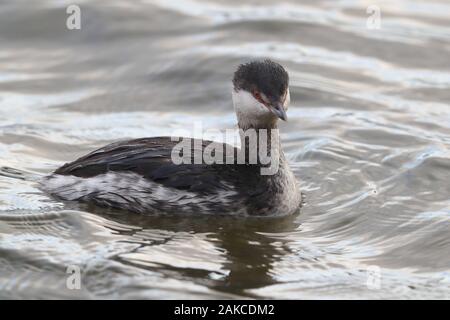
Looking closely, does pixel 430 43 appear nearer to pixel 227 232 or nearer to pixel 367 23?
pixel 367 23

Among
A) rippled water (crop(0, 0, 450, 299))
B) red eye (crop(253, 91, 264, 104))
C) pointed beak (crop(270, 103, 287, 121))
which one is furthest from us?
red eye (crop(253, 91, 264, 104))

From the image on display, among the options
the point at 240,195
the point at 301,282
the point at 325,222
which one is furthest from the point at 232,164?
the point at 301,282

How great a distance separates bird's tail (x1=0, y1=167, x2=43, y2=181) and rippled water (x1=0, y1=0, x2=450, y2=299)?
116 mm

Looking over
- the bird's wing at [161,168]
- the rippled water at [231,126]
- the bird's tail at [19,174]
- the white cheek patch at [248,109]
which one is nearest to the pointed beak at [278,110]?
the white cheek patch at [248,109]

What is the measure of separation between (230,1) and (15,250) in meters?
8.56

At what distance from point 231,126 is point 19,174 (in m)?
2.82

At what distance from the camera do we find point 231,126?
35.5 feet

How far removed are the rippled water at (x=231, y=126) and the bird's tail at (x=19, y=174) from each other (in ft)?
0.38

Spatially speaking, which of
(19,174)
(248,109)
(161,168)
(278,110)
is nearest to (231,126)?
(248,109)

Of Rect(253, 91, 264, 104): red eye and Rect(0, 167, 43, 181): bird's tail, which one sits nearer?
Rect(253, 91, 264, 104): red eye

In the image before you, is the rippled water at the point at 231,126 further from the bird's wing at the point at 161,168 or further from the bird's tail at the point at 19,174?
the bird's wing at the point at 161,168

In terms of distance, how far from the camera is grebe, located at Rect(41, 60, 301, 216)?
26.2 feet

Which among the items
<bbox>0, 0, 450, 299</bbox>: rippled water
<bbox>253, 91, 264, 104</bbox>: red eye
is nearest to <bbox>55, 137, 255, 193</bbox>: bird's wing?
<bbox>0, 0, 450, 299</bbox>: rippled water

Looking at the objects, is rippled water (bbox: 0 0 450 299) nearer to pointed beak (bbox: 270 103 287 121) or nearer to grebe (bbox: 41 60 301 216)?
grebe (bbox: 41 60 301 216)
